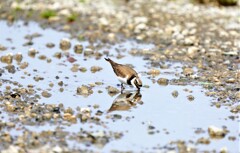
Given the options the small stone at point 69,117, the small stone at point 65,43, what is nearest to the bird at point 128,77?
the small stone at point 69,117

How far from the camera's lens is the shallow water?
11.1 metres

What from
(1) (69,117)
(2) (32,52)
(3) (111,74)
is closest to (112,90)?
(3) (111,74)

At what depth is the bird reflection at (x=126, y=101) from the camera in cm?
1297

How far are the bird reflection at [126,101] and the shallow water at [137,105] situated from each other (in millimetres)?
102

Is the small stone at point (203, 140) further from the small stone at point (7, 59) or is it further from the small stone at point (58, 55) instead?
the small stone at point (58, 55)

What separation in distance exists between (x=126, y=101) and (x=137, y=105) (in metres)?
0.36

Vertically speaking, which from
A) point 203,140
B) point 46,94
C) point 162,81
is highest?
point 162,81

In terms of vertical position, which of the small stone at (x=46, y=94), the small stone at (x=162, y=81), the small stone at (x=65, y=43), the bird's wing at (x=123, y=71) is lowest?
the small stone at (x=46, y=94)

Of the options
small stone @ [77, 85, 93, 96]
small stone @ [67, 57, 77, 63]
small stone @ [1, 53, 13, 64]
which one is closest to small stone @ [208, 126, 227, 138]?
small stone @ [77, 85, 93, 96]

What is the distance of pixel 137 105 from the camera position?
13250mm

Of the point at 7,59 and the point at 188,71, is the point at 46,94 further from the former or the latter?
the point at 188,71

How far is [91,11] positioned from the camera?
23328mm

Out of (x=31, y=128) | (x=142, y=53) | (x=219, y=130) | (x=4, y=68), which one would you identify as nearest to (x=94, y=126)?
(x=31, y=128)

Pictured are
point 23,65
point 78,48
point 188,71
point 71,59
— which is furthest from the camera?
point 78,48
